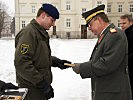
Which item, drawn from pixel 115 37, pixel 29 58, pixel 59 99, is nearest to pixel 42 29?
pixel 29 58

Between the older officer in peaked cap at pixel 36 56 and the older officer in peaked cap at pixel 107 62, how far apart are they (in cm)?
47

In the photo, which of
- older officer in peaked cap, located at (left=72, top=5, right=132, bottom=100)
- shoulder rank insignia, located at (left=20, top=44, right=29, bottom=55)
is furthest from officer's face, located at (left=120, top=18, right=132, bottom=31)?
shoulder rank insignia, located at (left=20, top=44, right=29, bottom=55)

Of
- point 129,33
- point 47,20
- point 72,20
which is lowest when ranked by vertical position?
point 129,33

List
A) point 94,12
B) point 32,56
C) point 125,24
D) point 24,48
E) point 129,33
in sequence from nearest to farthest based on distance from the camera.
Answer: point 94,12
point 24,48
point 32,56
point 129,33
point 125,24

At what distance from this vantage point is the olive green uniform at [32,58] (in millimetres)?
3217

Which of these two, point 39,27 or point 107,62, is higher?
point 39,27

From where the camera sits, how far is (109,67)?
3.00m

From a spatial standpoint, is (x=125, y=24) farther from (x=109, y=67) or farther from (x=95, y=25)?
(x=109, y=67)

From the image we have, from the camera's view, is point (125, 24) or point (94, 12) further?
point (125, 24)

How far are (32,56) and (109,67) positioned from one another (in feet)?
3.21

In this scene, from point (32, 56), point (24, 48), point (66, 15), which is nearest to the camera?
point (24, 48)

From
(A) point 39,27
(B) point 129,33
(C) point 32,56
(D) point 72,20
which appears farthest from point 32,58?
(D) point 72,20

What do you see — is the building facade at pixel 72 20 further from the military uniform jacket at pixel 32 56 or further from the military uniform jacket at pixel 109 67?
the military uniform jacket at pixel 109 67

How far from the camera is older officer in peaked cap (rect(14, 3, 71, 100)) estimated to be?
3.23 metres
